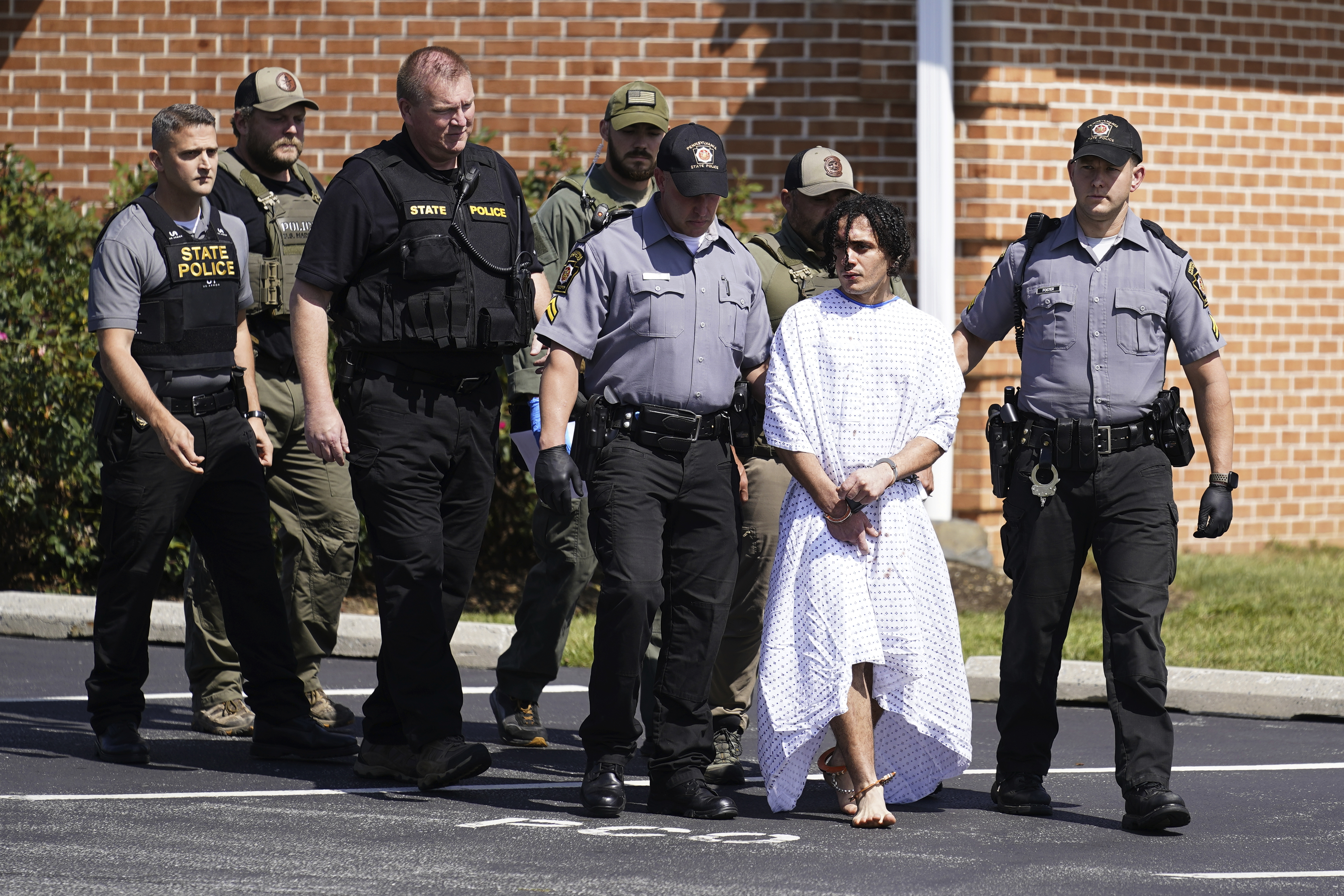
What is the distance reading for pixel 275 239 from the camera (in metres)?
6.95

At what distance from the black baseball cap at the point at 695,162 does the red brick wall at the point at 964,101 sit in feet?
18.5

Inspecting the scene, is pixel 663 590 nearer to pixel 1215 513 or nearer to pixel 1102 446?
pixel 1102 446

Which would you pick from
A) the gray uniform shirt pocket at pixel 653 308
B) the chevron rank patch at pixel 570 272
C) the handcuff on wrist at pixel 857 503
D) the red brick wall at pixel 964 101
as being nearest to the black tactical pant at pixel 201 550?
the chevron rank patch at pixel 570 272

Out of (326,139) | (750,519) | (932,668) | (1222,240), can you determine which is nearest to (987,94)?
(1222,240)

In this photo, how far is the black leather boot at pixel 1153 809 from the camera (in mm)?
5371

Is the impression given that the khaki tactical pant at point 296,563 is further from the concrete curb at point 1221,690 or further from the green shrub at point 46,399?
the green shrub at point 46,399

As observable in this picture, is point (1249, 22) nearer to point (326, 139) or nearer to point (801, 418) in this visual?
point (326, 139)

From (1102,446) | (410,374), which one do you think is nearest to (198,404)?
(410,374)

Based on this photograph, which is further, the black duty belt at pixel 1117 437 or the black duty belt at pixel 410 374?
the black duty belt at pixel 410 374

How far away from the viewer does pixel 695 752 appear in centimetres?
562

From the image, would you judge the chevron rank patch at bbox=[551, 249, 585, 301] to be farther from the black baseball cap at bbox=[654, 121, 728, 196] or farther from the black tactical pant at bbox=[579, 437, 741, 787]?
the black tactical pant at bbox=[579, 437, 741, 787]

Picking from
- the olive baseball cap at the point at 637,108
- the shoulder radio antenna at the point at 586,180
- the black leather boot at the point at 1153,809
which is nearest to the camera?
the black leather boot at the point at 1153,809

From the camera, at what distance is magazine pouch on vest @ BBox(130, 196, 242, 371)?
6227mm

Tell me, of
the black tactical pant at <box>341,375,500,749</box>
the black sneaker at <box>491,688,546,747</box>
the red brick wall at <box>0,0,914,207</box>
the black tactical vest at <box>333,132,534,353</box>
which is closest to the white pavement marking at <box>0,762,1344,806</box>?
the black tactical pant at <box>341,375,500,749</box>
